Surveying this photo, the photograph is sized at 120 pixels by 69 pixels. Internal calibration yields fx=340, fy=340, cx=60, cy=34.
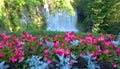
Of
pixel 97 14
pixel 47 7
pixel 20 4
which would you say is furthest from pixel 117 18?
pixel 20 4

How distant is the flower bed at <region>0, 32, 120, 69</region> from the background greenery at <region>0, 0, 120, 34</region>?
647cm

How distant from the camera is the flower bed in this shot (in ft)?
9.43

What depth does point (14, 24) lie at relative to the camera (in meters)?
9.95

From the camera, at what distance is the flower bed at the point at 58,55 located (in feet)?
9.43

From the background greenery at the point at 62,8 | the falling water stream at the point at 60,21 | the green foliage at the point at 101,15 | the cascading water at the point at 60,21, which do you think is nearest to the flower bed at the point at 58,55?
the background greenery at the point at 62,8

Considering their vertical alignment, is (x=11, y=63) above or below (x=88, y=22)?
above

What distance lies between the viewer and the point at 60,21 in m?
14.6

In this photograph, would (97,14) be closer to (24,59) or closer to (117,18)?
(117,18)

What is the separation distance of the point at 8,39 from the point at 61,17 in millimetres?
10625

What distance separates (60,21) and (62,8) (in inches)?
130

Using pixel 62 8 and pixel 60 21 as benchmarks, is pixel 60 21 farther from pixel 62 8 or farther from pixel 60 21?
pixel 62 8

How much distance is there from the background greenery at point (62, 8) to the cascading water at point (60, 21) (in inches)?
19.8

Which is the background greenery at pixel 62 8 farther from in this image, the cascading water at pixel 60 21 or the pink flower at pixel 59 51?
the pink flower at pixel 59 51

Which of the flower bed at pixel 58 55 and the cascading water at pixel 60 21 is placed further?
the cascading water at pixel 60 21
